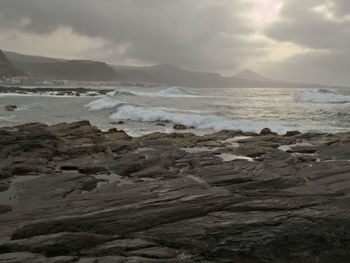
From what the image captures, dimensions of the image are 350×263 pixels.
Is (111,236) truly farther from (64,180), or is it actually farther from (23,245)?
(64,180)

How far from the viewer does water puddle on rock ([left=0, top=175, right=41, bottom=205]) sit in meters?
6.22

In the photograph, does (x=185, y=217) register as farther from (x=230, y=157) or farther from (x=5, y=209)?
(x=230, y=157)

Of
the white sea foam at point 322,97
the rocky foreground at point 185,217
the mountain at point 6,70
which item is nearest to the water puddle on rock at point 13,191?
the rocky foreground at point 185,217

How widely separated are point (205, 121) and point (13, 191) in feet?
59.4

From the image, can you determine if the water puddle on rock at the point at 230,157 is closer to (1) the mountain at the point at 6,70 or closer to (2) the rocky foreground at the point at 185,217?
(2) the rocky foreground at the point at 185,217

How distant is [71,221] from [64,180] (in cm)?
335

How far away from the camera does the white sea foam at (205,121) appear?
68.1 ft

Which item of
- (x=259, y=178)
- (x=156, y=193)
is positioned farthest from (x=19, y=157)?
(x=259, y=178)

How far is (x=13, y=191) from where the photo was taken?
6785 mm

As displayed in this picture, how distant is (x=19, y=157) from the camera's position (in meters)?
9.78

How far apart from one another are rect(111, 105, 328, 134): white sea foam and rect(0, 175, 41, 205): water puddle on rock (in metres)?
15.7

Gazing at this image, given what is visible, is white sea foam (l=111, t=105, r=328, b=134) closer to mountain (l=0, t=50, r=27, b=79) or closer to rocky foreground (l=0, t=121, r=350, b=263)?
rocky foreground (l=0, t=121, r=350, b=263)

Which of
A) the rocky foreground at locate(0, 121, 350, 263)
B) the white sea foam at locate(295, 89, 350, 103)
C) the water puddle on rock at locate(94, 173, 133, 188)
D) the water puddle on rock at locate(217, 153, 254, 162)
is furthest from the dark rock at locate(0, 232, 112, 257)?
the white sea foam at locate(295, 89, 350, 103)

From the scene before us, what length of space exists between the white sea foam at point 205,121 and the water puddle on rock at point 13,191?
15.7m
